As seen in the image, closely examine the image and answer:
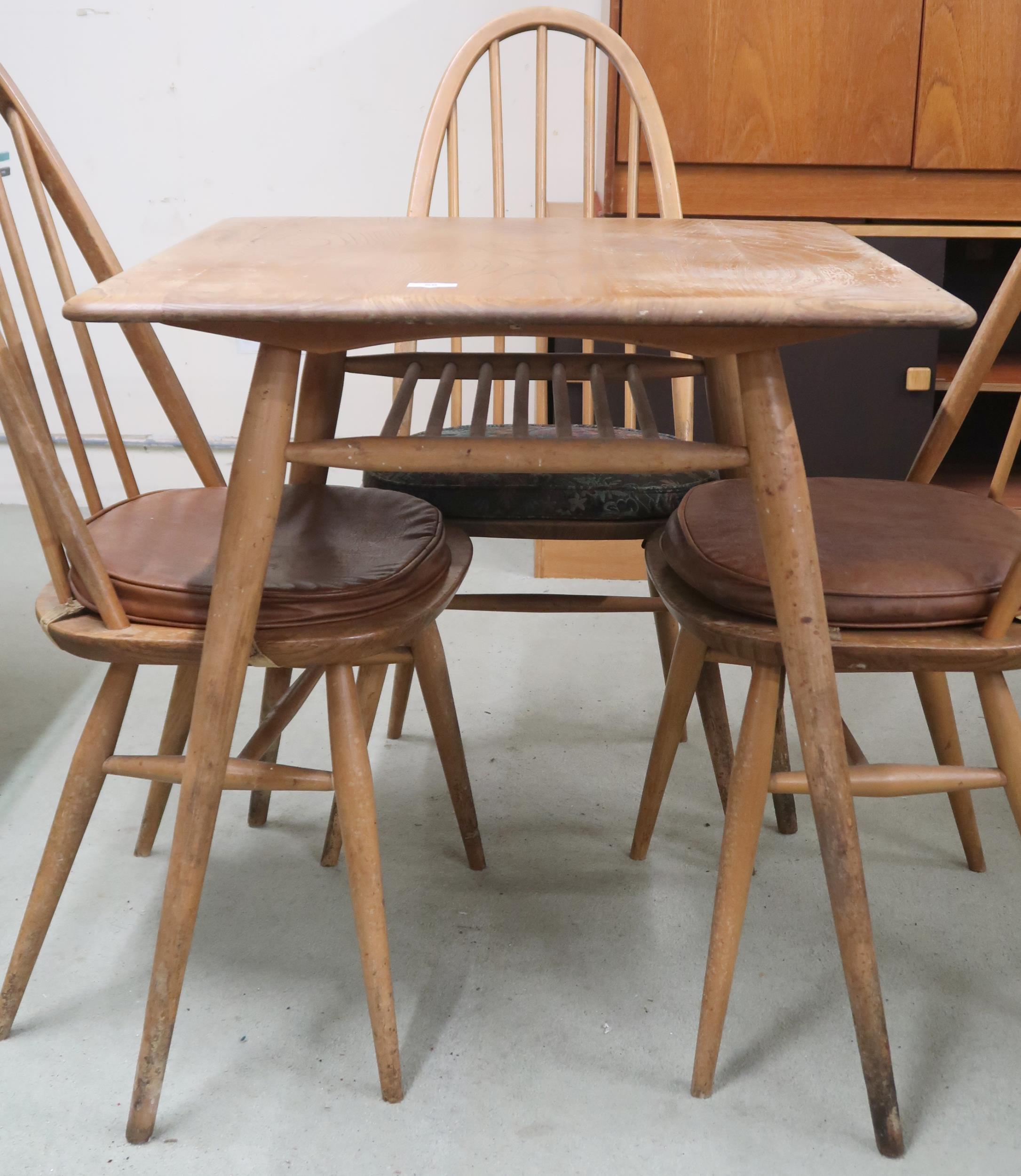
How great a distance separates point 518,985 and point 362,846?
0.93ft

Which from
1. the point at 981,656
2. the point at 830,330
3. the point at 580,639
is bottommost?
the point at 580,639

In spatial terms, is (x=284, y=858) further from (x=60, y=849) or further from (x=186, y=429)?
(x=186, y=429)

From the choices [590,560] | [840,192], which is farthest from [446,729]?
[840,192]

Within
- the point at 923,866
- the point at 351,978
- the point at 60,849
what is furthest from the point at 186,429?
the point at 923,866

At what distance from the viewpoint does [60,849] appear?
958 mm

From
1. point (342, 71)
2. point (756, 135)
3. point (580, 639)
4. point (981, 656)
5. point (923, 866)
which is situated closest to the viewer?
point (981, 656)

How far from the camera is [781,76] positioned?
5.70 ft

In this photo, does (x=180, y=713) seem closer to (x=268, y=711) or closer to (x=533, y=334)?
(x=268, y=711)

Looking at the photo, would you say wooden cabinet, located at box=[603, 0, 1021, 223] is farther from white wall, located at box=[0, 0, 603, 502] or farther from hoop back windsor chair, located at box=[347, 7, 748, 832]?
white wall, located at box=[0, 0, 603, 502]

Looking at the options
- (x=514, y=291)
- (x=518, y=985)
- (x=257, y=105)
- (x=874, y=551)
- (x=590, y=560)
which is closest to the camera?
(x=514, y=291)

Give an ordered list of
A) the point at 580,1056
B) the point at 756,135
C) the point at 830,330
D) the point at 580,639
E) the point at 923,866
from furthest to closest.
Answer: the point at 580,639
the point at 756,135
the point at 923,866
the point at 580,1056
the point at 830,330

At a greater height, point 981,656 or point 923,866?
point 981,656

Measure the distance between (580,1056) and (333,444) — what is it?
597mm

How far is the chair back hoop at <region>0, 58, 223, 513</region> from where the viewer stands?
0.94 meters
